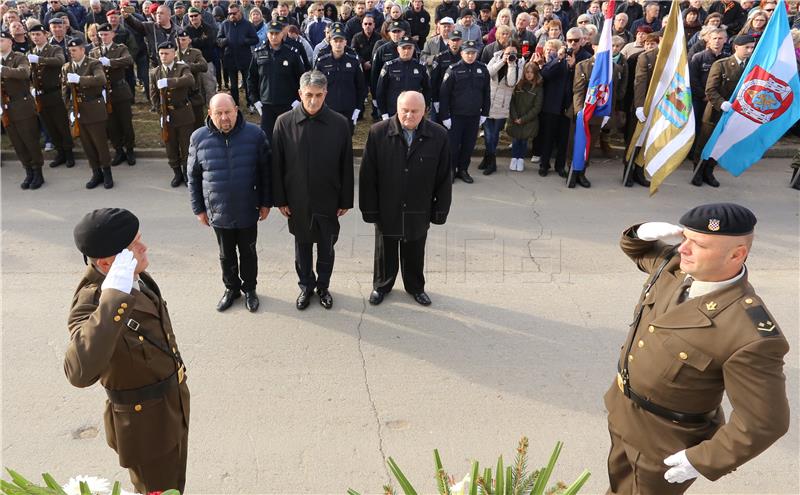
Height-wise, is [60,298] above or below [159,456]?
below

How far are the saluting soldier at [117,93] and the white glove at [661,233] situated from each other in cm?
712

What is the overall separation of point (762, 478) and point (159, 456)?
10.0ft

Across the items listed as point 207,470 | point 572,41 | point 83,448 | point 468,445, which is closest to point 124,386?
point 207,470

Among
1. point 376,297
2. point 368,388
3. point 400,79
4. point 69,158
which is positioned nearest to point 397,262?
point 376,297

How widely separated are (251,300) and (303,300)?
0.41m

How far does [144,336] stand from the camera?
2617 millimetres

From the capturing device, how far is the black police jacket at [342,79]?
809cm

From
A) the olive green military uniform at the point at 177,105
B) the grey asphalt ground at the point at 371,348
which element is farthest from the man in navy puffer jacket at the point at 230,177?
the olive green military uniform at the point at 177,105

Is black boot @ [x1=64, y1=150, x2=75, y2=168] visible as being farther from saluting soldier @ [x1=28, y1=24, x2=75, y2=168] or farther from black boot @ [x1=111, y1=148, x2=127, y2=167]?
black boot @ [x1=111, y1=148, x2=127, y2=167]

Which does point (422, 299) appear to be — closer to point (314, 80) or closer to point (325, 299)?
point (325, 299)

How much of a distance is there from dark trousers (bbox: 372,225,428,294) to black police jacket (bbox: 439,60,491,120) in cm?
315

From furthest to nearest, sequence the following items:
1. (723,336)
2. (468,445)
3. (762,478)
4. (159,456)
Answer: (468,445) → (762,478) → (159,456) → (723,336)

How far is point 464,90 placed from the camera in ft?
25.7

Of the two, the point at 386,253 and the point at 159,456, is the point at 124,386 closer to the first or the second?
the point at 159,456
